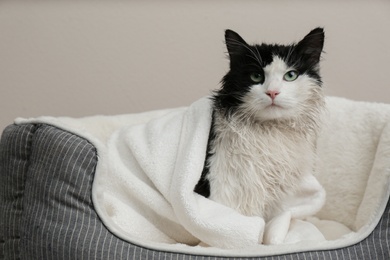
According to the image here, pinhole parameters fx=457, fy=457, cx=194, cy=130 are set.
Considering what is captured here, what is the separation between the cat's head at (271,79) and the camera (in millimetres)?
1163

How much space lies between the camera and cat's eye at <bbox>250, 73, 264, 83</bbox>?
1.20m

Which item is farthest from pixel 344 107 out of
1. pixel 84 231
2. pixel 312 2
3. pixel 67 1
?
pixel 67 1

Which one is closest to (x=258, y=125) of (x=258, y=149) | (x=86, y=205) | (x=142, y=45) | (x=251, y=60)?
(x=258, y=149)

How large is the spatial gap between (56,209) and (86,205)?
0.08 metres

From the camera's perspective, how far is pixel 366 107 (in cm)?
161

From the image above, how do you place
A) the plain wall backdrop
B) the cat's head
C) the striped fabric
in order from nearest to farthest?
the striped fabric → the cat's head → the plain wall backdrop

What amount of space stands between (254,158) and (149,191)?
0.31m

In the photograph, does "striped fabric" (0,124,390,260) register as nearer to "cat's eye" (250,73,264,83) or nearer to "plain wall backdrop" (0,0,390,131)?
Result: "cat's eye" (250,73,264,83)

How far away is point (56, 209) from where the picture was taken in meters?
1.14

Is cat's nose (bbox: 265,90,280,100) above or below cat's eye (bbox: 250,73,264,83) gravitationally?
below

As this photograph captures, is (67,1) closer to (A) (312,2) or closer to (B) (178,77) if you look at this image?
(B) (178,77)

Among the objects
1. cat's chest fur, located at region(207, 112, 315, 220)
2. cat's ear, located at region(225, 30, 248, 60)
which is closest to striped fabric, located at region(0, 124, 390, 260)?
cat's chest fur, located at region(207, 112, 315, 220)

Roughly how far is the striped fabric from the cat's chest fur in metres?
0.23

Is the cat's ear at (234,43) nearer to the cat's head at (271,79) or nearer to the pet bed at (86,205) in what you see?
the cat's head at (271,79)
